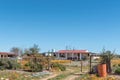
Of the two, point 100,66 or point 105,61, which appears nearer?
point 100,66

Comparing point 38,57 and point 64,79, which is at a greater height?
point 38,57

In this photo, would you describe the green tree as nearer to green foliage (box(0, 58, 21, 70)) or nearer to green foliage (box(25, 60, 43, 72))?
green foliage (box(25, 60, 43, 72))

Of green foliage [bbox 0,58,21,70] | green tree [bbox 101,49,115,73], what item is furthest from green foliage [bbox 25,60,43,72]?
green tree [bbox 101,49,115,73]

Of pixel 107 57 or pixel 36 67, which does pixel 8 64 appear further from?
pixel 107 57

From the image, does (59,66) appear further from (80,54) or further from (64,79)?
(80,54)

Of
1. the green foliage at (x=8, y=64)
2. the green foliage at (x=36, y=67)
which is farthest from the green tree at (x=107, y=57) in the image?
the green foliage at (x=8, y=64)

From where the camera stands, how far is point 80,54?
303 ft

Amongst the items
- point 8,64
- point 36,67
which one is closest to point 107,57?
point 36,67

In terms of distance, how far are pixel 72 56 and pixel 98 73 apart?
71.3 meters

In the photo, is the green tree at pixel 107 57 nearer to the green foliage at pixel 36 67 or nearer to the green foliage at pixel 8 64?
the green foliage at pixel 36 67

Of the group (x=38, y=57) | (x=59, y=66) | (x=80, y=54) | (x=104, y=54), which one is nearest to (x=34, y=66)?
(x=38, y=57)

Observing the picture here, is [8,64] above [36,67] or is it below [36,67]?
above

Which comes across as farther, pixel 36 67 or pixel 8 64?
pixel 8 64

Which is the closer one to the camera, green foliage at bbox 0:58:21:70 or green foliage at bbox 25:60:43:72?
green foliage at bbox 25:60:43:72
